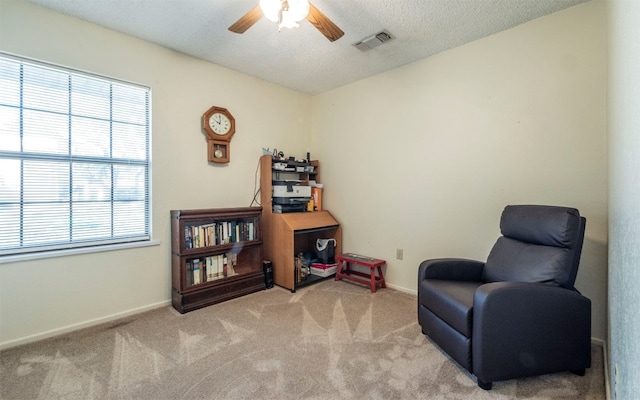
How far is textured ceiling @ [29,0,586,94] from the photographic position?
219cm

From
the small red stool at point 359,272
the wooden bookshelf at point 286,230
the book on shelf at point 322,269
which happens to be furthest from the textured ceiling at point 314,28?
the book on shelf at point 322,269

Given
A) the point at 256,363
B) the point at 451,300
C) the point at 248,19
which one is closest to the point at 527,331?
the point at 451,300

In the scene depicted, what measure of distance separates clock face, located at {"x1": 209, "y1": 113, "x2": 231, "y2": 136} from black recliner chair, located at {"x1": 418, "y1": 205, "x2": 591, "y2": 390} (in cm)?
268

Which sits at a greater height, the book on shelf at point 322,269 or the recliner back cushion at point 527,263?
the recliner back cushion at point 527,263

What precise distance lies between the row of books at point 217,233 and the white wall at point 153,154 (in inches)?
10.1

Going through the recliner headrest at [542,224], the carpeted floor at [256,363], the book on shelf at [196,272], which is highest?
the recliner headrest at [542,224]

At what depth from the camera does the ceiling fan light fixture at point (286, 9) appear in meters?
1.73

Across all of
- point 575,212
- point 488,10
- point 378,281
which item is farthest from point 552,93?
point 378,281

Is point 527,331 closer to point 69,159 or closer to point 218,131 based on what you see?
point 218,131

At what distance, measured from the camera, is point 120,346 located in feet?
6.87

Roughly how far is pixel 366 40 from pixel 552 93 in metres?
1.59

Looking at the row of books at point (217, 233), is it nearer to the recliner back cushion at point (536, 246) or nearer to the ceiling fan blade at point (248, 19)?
the ceiling fan blade at point (248, 19)

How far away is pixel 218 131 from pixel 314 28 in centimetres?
149

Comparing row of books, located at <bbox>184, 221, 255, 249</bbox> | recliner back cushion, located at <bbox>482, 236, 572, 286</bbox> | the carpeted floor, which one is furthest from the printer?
recliner back cushion, located at <bbox>482, 236, 572, 286</bbox>
